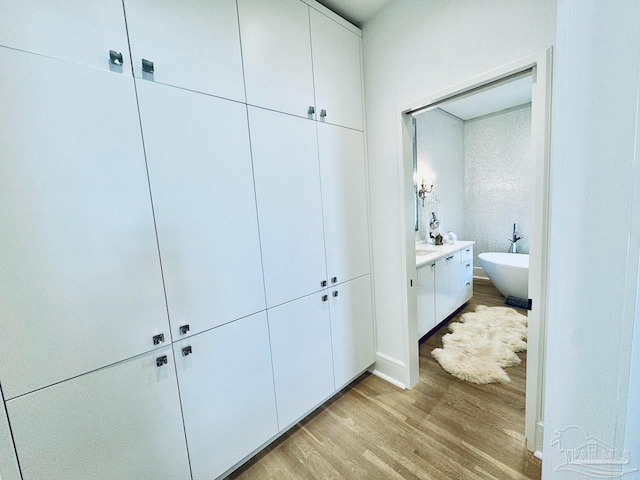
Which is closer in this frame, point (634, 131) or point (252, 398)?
point (634, 131)

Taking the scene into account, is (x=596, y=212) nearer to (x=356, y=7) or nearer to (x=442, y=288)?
(x=356, y=7)

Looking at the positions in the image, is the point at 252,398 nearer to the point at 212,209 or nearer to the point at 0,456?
the point at 0,456

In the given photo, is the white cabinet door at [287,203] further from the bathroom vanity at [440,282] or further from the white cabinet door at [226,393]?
the bathroom vanity at [440,282]

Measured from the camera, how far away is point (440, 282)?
275cm

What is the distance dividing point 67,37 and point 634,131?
1.57m

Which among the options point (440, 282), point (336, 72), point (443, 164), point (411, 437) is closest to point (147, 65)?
point (336, 72)

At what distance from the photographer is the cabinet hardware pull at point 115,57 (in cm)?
97

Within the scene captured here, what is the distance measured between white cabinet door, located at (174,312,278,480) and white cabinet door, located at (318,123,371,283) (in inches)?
28.0

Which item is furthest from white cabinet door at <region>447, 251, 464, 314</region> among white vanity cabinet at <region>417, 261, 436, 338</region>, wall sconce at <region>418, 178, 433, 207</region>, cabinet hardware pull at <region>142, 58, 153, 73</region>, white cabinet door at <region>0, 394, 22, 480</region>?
white cabinet door at <region>0, 394, 22, 480</region>

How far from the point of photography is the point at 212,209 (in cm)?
125

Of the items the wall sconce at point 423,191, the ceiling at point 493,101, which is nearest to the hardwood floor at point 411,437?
the wall sconce at point 423,191

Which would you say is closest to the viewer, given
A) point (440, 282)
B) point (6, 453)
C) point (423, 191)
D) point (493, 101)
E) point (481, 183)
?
point (6, 453)

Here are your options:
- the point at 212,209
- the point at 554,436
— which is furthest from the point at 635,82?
the point at 212,209

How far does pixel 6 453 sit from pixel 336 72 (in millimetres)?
2447
